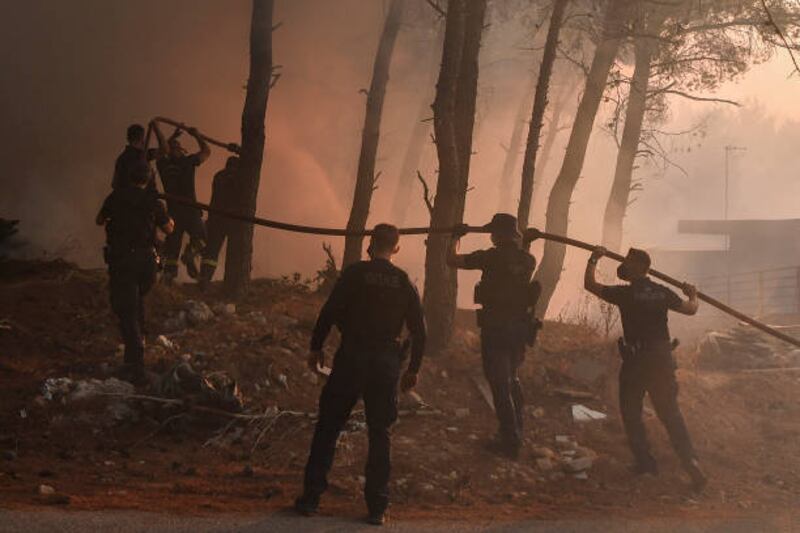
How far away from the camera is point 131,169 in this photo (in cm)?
771

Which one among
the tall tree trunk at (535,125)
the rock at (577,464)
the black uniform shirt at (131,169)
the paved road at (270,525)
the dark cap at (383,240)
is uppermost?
the tall tree trunk at (535,125)

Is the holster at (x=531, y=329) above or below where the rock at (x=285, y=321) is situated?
above

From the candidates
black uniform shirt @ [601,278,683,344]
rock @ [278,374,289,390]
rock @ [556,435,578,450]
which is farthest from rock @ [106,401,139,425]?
black uniform shirt @ [601,278,683,344]

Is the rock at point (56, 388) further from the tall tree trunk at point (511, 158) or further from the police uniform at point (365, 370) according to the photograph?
the tall tree trunk at point (511, 158)

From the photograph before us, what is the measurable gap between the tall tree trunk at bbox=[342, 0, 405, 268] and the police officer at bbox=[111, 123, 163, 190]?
4.09 meters

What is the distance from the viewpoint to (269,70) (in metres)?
10.5

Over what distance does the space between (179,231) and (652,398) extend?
5419mm

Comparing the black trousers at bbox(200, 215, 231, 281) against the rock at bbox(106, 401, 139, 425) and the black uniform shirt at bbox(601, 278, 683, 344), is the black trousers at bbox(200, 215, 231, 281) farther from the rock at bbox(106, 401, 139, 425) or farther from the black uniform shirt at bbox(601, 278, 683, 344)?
the black uniform shirt at bbox(601, 278, 683, 344)

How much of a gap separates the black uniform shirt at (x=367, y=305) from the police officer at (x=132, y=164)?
3012 mm

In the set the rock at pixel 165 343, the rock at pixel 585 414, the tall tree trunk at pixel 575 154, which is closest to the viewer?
the rock at pixel 165 343

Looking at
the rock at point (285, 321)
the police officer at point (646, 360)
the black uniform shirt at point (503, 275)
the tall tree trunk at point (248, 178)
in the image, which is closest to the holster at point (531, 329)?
the black uniform shirt at point (503, 275)

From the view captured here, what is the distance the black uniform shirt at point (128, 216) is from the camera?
7.60 metres

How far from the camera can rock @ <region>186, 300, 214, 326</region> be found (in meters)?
9.27

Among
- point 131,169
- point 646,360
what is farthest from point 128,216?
point 646,360
